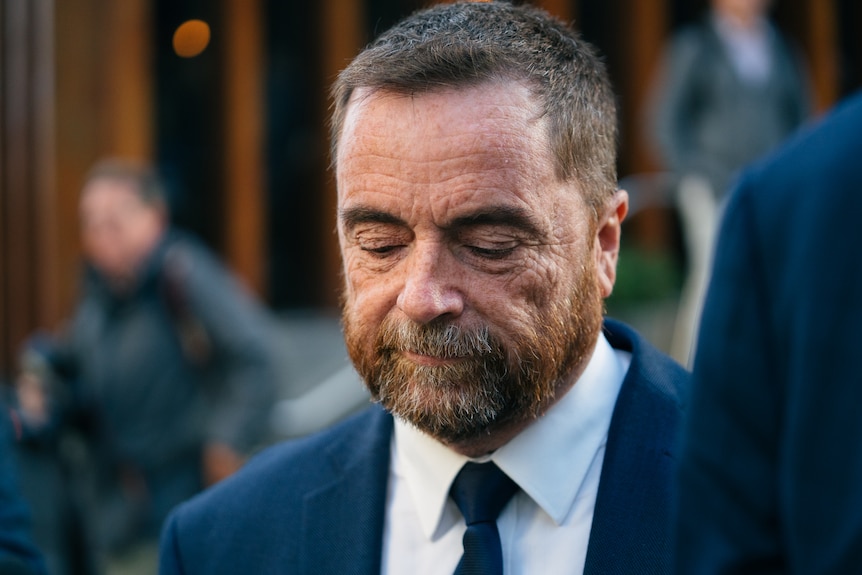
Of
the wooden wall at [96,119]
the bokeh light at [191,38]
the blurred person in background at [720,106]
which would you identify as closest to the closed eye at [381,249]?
the blurred person in background at [720,106]

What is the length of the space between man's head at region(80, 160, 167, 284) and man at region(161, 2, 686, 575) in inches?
128

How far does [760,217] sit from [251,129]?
9.17 m

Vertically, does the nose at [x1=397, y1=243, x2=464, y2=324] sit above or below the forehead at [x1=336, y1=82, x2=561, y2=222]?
below

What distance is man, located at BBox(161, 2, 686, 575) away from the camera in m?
2.05

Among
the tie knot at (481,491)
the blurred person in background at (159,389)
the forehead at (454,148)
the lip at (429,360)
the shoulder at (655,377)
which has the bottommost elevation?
the blurred person in background at (159,389)

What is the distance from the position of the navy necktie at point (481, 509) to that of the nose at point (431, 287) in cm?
32

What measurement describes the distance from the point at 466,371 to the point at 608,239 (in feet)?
1.72

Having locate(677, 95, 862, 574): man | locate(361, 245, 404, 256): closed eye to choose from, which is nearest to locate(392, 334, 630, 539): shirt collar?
locate(361, 245, 404, 256): closed eye

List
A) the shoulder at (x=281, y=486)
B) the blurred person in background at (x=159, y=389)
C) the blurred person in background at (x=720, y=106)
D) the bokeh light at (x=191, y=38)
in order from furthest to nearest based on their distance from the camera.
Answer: the bokeh light at (x=191, y=38) < the blurred person in background at (x=720, y=106) < the blurred person in background at (x=159, y=389) < the shoulder at (x=281, y=486)

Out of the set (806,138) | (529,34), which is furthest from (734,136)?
(806,138)

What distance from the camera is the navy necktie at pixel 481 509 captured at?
202cm

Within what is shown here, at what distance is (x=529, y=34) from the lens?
2240 millimetres

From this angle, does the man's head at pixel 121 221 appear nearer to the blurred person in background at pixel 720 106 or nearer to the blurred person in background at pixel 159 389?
the blurred person in background at pixel 159 389

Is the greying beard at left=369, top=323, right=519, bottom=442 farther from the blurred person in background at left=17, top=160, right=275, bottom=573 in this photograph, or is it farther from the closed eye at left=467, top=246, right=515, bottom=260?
the blurred person in background at left=17, top=160, right=275, bottom=573
